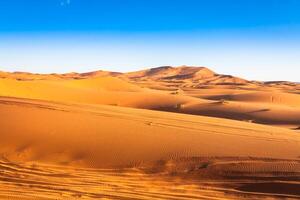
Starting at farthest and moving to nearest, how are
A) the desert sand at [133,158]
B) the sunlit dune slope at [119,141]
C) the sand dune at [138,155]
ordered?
the sunlit dune slope at [119,141]
the sand dune at [138,155]
the desert sand at [133,158]

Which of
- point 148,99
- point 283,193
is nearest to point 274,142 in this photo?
point 283,193

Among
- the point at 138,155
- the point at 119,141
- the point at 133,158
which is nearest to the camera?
the point at 133,158

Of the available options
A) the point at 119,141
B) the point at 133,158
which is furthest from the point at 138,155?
the point at 119,141

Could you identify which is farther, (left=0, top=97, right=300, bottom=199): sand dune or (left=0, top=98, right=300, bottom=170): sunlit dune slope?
(left=0, top=98, right=300, bottom=170): sunlit dune slope

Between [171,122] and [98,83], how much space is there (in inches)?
1508

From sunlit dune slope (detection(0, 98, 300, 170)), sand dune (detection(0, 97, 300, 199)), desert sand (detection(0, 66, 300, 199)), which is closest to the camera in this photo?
desert sand (detection(0, 66, 300, 199))

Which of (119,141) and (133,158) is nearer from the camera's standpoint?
(133,158)

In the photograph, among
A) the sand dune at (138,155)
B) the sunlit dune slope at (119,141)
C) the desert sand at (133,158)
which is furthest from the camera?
the sunlit dune slope at (119,141)

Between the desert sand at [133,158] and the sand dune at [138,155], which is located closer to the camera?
the desert sand at [133,158]

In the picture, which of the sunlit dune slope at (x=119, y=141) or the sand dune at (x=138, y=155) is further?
the sunlit dune slope at (x=119, y=141)

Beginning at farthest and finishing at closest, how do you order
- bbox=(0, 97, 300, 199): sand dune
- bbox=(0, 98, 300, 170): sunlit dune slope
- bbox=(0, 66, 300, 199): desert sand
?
bbox=(0, 98, 300, 170): sunlit dune slope → bbox=(0, 97, 300, 199): sand dune → bbox=(0, 66, 300, 199): desert sand

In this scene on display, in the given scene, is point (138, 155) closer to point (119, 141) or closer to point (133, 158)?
point (133, 158)

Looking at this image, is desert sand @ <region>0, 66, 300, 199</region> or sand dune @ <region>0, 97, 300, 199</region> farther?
sand dune @ <region>0, 97, 300, 199</region>

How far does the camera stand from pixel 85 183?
8.94 metres
